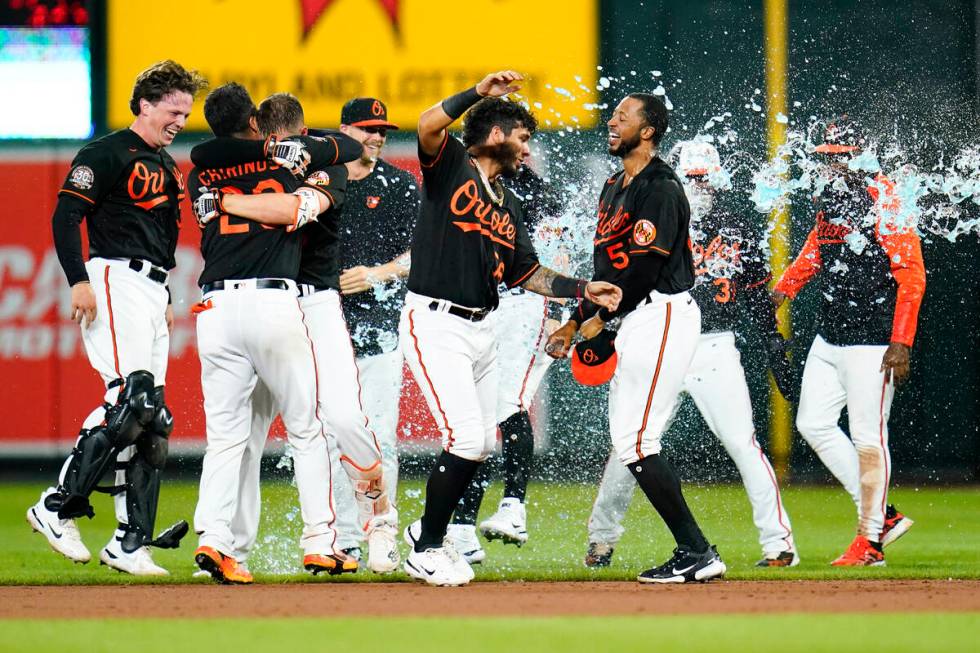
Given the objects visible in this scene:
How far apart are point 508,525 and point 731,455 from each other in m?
1.02

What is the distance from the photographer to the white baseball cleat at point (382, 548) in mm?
6258

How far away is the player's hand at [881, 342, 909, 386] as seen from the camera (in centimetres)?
677

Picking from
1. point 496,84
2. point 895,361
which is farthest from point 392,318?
point 895,361

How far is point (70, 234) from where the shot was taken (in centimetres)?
606

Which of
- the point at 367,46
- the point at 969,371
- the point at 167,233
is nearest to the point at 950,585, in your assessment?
the point at 167,233

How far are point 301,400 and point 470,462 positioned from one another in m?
0.70

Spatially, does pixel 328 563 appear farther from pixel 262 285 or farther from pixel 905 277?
pixel 905 277

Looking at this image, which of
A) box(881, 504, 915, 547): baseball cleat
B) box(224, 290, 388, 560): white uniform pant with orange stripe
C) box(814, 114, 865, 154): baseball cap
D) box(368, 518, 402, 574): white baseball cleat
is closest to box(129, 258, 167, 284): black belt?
box(224, 290, 388, 560): white uniform pant with orange stripe

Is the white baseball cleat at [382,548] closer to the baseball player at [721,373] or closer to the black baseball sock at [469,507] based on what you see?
the black baseball sock at [469,507]

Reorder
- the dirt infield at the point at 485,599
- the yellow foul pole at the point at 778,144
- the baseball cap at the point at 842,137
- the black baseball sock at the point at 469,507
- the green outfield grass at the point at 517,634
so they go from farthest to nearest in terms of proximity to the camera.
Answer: the yellow foul pole at the point at 778,144, the baseball cap at the point at 842,137, the black baseball sock at the point at 469,507, the dirt infield at the point at 485,599, the green outfield grass at the point at 517,634

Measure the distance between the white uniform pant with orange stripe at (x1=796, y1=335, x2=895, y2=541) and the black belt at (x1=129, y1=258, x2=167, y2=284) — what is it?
2825 mm

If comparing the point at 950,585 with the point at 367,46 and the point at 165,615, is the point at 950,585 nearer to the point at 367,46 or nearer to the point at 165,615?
the point at 165,615

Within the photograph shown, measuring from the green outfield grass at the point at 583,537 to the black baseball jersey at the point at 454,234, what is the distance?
1184mm

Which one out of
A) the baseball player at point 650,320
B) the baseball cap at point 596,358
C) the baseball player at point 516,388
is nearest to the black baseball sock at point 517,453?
the baseball player at point 516,388
